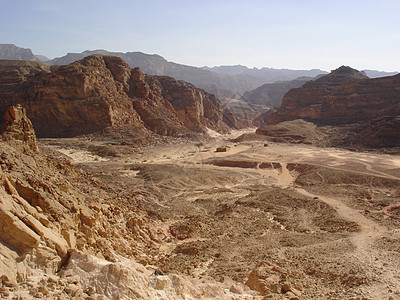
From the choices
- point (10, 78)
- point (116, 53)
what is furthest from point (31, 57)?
point (10, 78)

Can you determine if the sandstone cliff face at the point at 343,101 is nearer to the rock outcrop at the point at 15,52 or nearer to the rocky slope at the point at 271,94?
the rocky slope at the point at 271,94

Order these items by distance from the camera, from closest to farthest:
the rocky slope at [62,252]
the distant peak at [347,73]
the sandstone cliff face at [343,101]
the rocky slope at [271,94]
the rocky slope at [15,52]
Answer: the rocky slope at [62,252], the sandstone cliff face at [343,101], the distant peak at [347,73], the rocky slope at [271,94], the rocky slope at [15,52]

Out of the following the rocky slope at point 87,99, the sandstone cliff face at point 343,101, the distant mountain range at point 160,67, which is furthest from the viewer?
the distant mountain range at point 160,67

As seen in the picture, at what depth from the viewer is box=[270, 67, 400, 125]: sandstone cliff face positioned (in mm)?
59000

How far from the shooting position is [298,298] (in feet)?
23.2

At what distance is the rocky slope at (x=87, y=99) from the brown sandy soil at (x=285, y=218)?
10.4 meters

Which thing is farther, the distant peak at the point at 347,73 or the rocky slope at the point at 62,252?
the distant peak at the point at 347,73

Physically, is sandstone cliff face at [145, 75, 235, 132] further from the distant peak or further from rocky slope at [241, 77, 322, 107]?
rocky slope at [241, 77, 322, 107]

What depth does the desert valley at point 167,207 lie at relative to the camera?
5.94 meters

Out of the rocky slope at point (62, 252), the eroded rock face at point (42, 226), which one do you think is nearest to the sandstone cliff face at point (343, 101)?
the eroded rock face at point (42, 226)

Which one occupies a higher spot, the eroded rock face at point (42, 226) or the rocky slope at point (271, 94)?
the rocky slope at point (271, 94)

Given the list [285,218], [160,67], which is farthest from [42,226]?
[160,67]

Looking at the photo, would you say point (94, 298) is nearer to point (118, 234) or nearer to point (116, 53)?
point (118, 234)

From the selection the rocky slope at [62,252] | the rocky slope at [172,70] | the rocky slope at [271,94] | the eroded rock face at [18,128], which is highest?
the rocky slope at [172,70]
